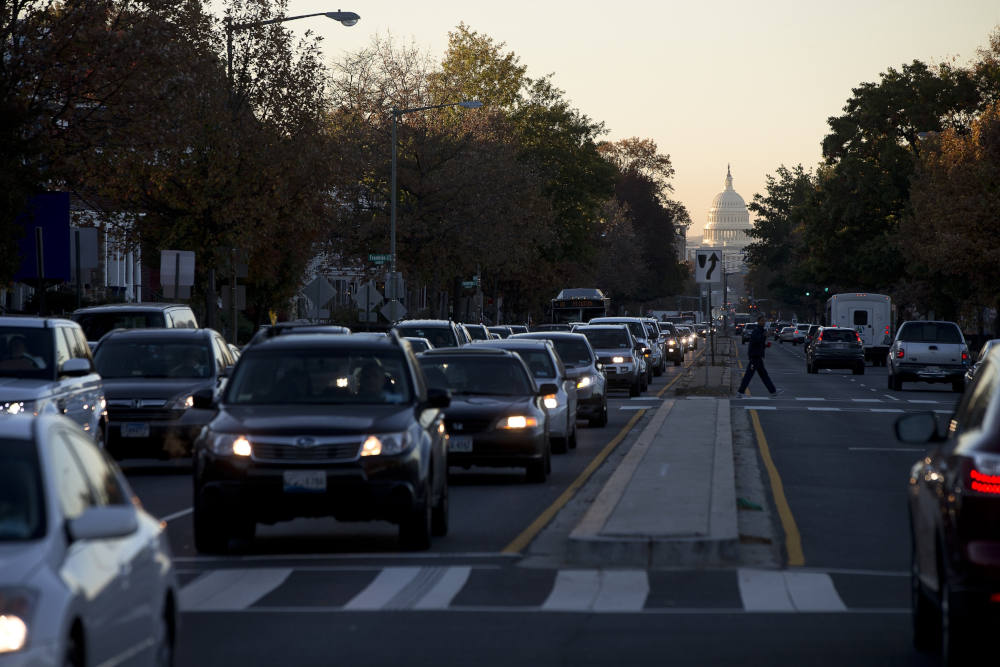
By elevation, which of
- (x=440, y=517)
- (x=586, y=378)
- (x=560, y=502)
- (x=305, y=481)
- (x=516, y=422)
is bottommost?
(x=560, y=502)

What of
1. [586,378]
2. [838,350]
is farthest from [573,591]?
[838,350]

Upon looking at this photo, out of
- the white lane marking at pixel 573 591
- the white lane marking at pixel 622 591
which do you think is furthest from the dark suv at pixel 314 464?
the white lane marking at pixel 622 591

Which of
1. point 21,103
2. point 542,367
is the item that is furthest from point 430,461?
point 21,103

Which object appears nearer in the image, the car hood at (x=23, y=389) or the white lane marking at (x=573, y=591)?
the white lane marking at (x=573, y=591)

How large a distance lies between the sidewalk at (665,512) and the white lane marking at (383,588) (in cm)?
130

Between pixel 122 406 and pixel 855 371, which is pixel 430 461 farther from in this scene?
pixel 855 371

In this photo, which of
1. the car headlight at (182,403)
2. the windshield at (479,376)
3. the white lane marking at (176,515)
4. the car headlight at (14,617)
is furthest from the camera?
the car headlight at (182,403)

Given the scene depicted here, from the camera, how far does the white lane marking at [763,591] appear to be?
1095 cm

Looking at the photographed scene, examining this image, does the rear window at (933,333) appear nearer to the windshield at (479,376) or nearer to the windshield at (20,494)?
the windshield at (479,376)

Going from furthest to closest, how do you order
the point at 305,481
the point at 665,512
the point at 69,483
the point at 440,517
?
the point at 665,512
the point at 440,517
the point at 305,481
the point at 69,483

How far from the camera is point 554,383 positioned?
23.3 m

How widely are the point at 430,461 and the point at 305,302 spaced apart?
8036cm

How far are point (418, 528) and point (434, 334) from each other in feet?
70.2

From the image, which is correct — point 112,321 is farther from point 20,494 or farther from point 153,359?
point 20,494
